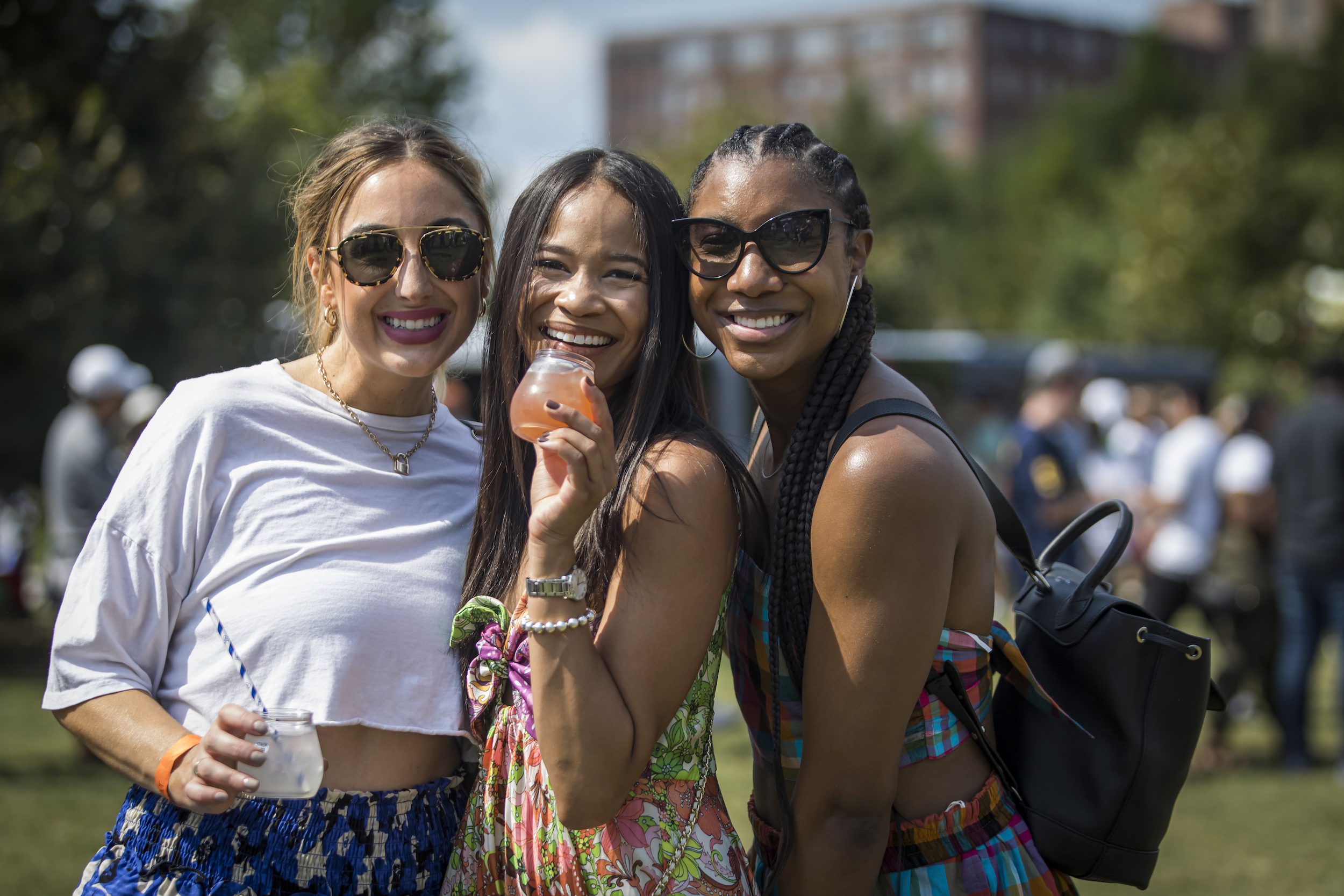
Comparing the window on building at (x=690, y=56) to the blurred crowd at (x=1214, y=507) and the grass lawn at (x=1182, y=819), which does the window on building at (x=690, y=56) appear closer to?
the blurred crowd at (x=1214, y=507)

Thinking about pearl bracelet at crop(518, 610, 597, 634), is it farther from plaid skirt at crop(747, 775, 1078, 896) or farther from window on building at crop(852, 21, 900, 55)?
window on building at crop(852, 21, 900, 55)

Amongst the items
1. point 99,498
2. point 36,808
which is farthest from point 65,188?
point 36,808

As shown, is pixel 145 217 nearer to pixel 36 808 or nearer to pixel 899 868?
pixel 36 808

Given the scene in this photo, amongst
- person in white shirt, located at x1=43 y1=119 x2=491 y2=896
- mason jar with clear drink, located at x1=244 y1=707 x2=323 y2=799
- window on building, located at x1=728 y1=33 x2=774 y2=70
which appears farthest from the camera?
window on building, located at x1=728 y1=33 x2=774 y2=70

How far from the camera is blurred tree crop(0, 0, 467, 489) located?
10289mm

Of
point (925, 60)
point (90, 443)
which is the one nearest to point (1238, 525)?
point (90, 443)

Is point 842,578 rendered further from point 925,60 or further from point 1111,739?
point 925,60

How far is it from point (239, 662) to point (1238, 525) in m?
7.49

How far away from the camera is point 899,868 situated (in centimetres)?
228

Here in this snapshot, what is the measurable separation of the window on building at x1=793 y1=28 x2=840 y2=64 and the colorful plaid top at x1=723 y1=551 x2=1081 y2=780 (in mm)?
80080

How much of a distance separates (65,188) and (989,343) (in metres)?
19.7

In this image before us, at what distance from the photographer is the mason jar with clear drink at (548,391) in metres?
1.97

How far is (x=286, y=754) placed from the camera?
6.46 ft

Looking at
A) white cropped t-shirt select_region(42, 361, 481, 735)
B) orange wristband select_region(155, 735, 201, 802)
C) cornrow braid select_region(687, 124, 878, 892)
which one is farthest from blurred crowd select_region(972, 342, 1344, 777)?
orange wristband select_region(155, 735, 201, 802)
